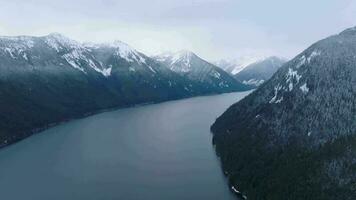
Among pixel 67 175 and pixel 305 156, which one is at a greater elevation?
pixel 305 156

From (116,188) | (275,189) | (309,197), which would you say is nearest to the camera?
(309,197)

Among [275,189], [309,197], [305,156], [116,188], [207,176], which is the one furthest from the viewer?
[207,176]

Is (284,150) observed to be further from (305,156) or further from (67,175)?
(67,175)

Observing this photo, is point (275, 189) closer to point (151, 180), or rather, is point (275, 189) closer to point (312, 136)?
point (312, 136)

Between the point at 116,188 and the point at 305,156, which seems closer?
the point at 305,156

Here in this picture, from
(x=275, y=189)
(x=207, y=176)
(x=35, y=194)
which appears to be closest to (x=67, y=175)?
(x=35, y=194)

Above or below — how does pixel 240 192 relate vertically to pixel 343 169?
below

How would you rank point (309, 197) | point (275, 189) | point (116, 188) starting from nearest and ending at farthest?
point (309, 197) < point (275, 189) < point (116, 188)

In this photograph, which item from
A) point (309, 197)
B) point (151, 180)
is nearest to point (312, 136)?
point (309, 197)

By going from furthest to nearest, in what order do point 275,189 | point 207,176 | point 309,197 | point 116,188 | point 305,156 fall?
point 207,176 < point 116,188 < point 305,156 < point 275,189 < point 309,197
